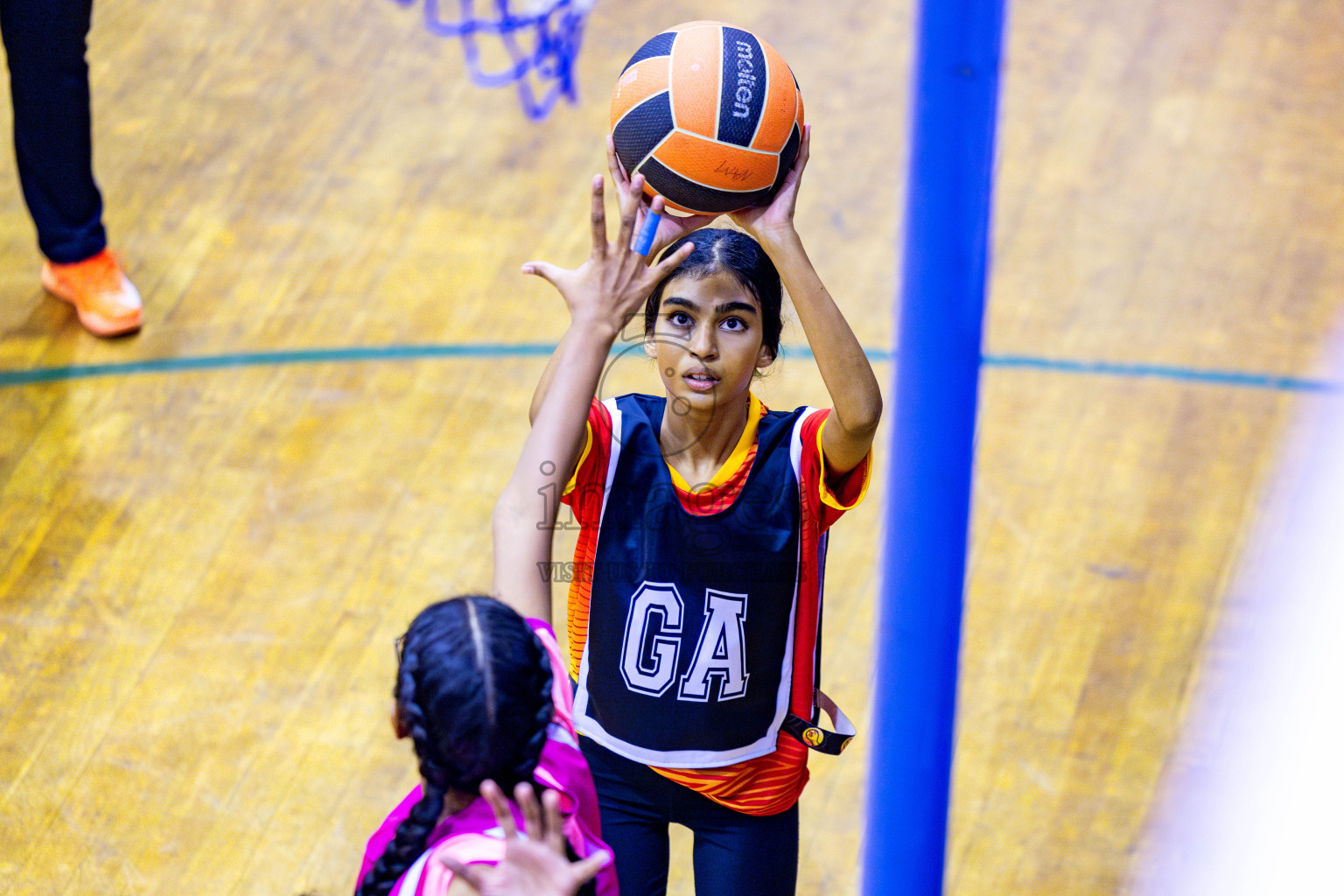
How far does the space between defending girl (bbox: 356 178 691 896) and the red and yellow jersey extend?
0.36 m

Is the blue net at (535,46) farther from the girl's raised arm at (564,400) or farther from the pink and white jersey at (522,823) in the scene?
the pink and white jersey at (522,823)

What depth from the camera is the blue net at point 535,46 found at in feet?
15.1

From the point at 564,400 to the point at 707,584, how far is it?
1.43ft

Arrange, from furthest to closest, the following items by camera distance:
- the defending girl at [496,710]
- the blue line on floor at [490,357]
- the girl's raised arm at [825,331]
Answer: the blue line on floor at [490,357]
the girl's raised arm at [825,331]
the defending girl at [496,710]

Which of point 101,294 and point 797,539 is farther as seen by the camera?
point 101,294

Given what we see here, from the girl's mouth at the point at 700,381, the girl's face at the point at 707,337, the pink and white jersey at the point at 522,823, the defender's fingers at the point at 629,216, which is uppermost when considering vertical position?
the defender's fingers at the point at 629,216

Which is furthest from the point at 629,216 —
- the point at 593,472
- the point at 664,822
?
the point at 664,822

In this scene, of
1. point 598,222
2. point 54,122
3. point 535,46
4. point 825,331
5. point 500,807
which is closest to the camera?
point 500,807

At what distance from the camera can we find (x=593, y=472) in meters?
2.00

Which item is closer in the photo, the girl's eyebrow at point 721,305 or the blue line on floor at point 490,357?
the girl's eyebrow at point 721,305

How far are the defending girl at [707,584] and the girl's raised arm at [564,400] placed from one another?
263mm

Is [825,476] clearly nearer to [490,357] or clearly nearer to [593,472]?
[593,472]

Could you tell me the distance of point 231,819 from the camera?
2.77m

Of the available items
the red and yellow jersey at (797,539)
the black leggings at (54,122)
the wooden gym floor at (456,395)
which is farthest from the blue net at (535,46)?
the red and yellow jersey at (797,539)
